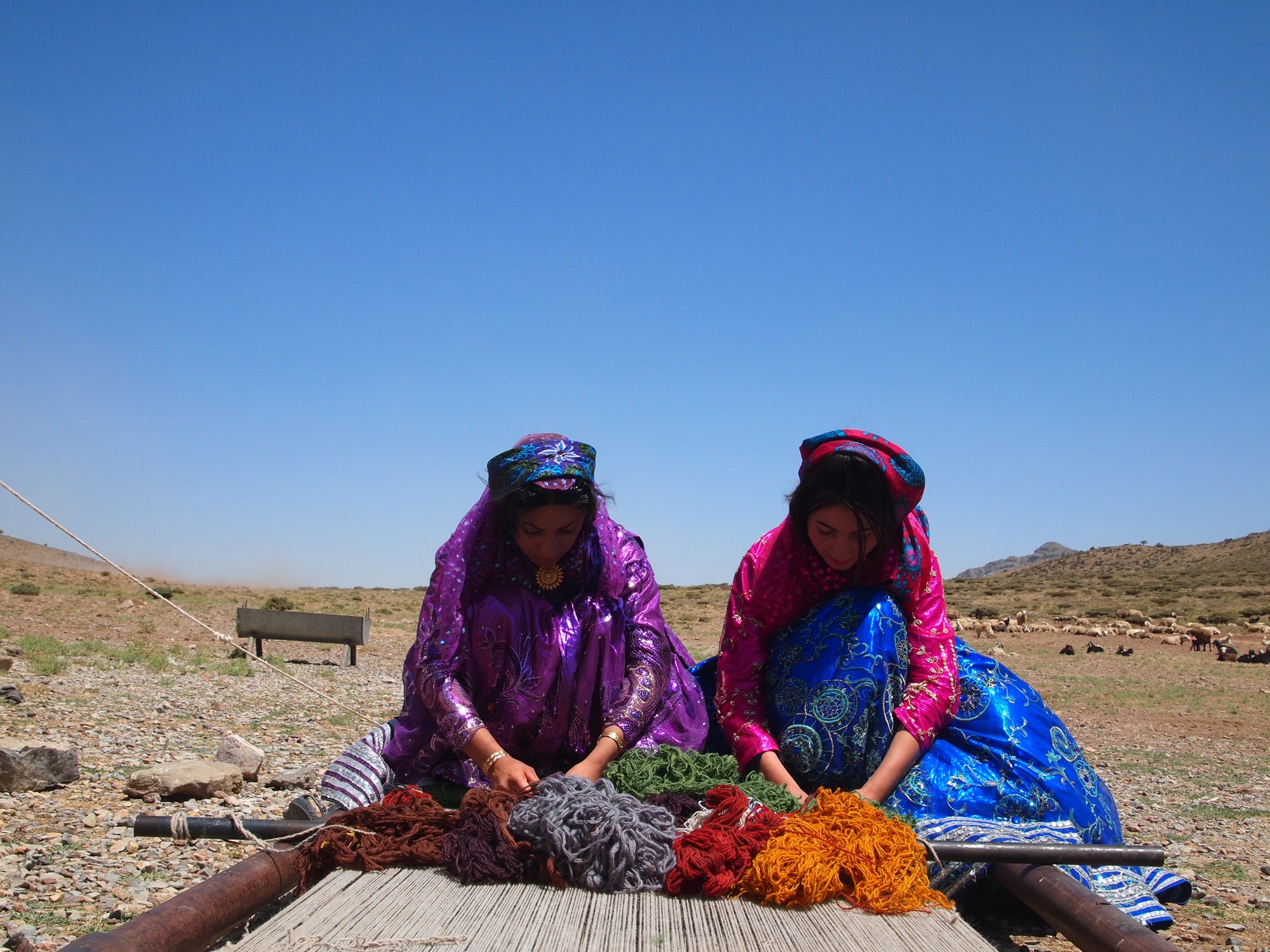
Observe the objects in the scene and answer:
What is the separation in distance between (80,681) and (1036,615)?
28682 millimetres

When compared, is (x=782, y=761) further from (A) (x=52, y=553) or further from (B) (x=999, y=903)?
(A) (x=52, y=553)

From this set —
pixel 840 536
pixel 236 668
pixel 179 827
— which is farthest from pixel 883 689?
pixel 236 668

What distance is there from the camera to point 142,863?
11.2 feet

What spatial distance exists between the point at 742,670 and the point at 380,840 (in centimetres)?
155

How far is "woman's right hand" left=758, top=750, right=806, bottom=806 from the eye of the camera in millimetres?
3094

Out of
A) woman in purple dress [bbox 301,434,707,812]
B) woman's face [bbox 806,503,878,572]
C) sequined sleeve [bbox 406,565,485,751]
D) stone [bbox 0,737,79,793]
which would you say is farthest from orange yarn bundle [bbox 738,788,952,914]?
stone [bbox 0,737,79,793]

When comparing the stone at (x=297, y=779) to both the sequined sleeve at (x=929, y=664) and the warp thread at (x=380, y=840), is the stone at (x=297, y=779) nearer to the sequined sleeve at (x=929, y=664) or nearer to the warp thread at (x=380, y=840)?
the warp thread at (x=380, y=840)

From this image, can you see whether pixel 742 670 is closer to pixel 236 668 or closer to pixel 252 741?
pixel 252 741

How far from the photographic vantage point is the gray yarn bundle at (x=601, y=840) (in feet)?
7.93

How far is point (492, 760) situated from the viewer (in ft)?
10.3

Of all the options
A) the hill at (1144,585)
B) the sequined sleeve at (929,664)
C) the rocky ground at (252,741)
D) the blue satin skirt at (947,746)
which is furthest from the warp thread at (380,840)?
the hill at (1144,585)

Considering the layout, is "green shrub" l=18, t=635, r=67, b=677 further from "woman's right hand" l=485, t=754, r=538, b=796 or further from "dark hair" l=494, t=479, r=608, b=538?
"woman's right hand" l=485, t=754, r=538, b=796

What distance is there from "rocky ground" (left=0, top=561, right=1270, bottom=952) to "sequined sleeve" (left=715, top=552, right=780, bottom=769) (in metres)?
1.02

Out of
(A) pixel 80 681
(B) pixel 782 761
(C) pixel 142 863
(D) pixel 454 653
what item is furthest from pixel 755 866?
(A) pixel 80 681
